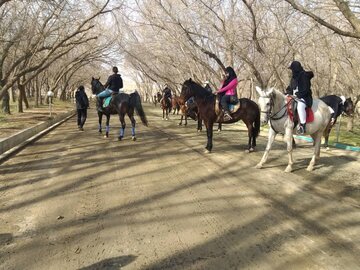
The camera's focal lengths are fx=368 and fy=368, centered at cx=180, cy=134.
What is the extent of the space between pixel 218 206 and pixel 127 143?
7410mm

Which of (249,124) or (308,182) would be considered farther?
(249,124)

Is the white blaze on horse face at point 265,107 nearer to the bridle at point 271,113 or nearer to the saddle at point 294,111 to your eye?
the bridle at point 271,113

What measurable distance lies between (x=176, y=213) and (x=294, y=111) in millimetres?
4665

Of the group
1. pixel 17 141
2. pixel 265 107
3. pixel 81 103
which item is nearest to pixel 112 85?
pixel 17 141

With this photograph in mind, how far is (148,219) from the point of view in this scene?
568 cm

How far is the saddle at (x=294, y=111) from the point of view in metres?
9.09

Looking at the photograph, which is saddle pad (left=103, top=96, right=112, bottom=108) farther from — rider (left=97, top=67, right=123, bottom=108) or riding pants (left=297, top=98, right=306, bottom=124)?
riding pants (left=297, top=98, right=306, bottom=124)

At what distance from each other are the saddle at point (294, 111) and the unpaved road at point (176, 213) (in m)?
1.28

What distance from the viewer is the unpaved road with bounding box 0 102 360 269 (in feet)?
14.6

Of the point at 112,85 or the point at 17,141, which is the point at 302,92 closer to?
the point at 112,85

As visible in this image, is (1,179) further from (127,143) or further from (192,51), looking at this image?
(192,51)

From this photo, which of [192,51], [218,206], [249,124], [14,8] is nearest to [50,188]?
[218,206]

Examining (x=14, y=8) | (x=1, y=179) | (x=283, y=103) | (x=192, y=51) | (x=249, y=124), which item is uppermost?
(x=14, y=8)

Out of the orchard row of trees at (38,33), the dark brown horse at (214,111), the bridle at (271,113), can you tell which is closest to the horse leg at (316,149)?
the bridle at (271,113)
